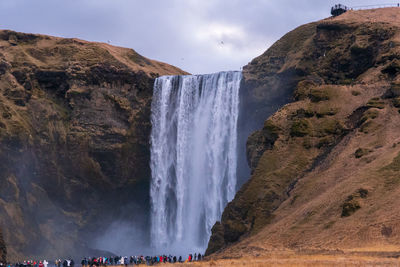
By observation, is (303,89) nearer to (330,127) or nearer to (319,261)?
(330,127)

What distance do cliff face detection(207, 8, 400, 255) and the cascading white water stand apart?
231 inches

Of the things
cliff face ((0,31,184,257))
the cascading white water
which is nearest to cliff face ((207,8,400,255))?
the cascading white water

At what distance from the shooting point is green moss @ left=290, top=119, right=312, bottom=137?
213 feet

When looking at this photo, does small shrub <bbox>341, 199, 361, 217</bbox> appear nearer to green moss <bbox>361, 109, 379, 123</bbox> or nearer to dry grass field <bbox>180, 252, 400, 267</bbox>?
dry grass field <bbox>180, 252, 400, 267</bbox>

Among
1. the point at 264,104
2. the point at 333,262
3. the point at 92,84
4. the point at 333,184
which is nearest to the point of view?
the point at 333,262

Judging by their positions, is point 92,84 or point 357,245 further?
point 92,84

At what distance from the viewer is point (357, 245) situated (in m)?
45.2

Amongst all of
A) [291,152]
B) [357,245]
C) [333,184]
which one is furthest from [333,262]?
[291,152]

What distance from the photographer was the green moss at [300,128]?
6488 centimetres

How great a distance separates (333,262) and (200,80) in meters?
57.2

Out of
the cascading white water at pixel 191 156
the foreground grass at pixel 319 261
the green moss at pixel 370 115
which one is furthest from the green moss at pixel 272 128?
the foreground grass at pixel 319 261

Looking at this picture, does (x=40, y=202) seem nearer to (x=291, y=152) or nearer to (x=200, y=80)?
(x=200, y=80)

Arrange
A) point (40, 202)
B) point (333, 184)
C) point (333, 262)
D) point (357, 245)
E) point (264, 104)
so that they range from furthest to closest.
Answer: point (40, 202)
point (264, 104)
point (333, 184)
point (357, 245)
point (333, 262)

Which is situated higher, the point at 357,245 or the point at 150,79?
the point at 150,79
